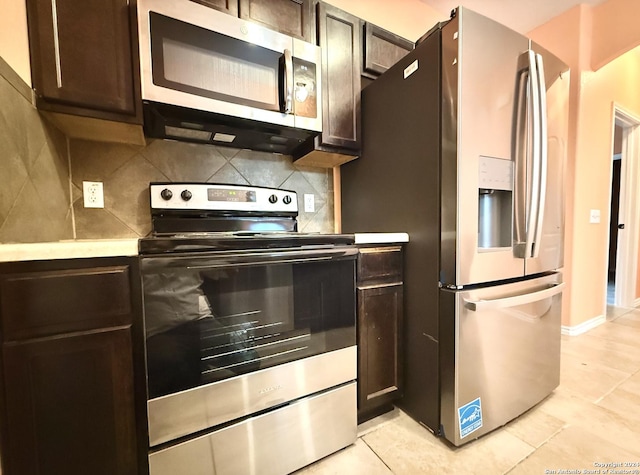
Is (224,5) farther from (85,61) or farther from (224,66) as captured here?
(85,61)

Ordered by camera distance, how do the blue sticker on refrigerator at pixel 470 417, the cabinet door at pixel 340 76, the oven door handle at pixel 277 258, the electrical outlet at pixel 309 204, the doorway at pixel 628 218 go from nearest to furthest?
1. the oven door handle at pixel 277 258
2. the blue sticker on refrigerator at pixel 470 417
3. the cabinet door at pixel 340 76
4. the electrical outlet at pixel 309 204
5. the doorway at pixel 628 218

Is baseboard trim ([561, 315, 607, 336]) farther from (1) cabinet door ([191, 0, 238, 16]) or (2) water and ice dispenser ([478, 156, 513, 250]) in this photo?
(1) cabinet door ([191, 0, 238, 16])

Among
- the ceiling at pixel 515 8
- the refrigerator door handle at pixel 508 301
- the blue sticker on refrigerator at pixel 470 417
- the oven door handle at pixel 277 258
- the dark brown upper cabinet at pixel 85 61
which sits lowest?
the blue sticker on refrigerator at pixel 470 417

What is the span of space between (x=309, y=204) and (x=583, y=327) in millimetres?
2700

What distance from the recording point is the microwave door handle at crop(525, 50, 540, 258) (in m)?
1.17

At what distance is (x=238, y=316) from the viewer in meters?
0.98

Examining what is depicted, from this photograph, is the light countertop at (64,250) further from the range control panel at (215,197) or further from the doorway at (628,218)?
the doorway at (628,218)

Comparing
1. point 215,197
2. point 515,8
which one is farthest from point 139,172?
point 515,8

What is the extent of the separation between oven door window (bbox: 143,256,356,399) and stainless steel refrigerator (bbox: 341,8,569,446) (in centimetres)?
40

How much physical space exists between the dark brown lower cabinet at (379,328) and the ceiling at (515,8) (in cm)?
209

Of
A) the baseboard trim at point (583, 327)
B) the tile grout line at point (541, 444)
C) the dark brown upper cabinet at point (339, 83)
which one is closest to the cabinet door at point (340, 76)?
the dark brown upper cabinet at point (339, 83)

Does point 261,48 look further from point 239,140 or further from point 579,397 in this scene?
point 579,397

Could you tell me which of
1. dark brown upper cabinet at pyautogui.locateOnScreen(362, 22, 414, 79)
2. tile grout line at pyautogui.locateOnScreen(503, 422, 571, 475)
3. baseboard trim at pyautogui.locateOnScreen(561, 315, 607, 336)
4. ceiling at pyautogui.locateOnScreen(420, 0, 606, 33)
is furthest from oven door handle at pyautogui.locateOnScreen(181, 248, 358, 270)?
baseboard trim at pyautogui.locateOnScreen(561, 315, 607, 336)

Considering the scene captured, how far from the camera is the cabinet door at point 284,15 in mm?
1255
